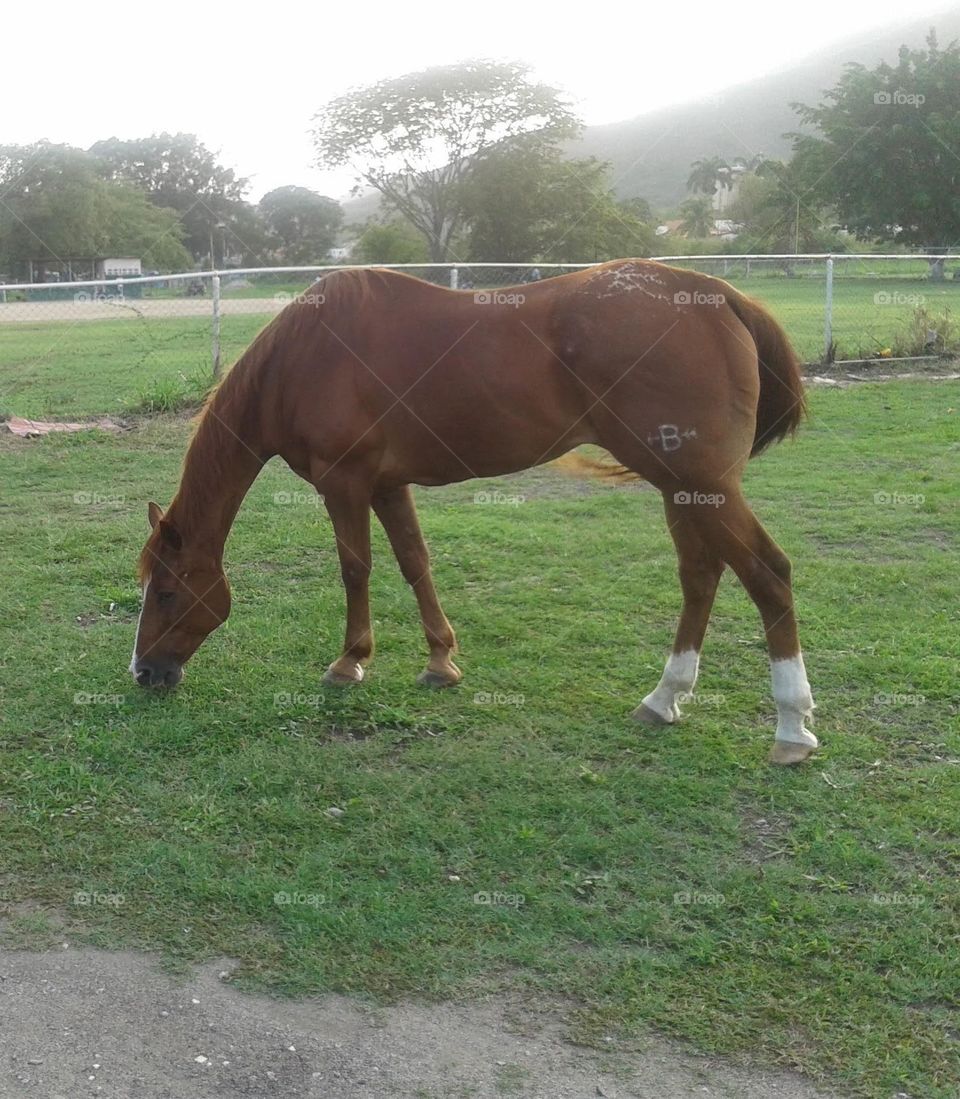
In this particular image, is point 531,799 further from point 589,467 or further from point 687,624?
point 589,467

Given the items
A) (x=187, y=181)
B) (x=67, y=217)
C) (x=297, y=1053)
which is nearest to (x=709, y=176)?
(x=187, y=181)

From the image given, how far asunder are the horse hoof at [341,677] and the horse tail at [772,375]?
6.61 ft

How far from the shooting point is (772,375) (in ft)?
13.4

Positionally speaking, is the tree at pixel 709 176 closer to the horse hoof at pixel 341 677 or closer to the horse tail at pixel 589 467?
the horse tail at pixel 589 467

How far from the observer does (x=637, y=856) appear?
329cm

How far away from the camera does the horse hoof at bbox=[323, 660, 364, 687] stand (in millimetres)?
4605

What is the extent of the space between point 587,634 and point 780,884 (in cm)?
219

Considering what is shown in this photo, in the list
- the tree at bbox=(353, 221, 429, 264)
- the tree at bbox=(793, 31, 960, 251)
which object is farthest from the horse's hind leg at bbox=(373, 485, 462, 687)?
the tree at bbox=(793, 31, 960, 251)

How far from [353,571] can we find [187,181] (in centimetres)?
5378

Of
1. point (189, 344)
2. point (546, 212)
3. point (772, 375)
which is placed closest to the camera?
point (772, 375)

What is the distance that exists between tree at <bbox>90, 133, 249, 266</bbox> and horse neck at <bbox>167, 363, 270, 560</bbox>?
42.9 meters

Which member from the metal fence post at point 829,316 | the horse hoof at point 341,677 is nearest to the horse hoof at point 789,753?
the horse hoof at point 341,677

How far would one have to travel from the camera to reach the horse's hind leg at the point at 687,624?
165 inches

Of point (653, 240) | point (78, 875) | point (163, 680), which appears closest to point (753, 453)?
point (163, 680)
